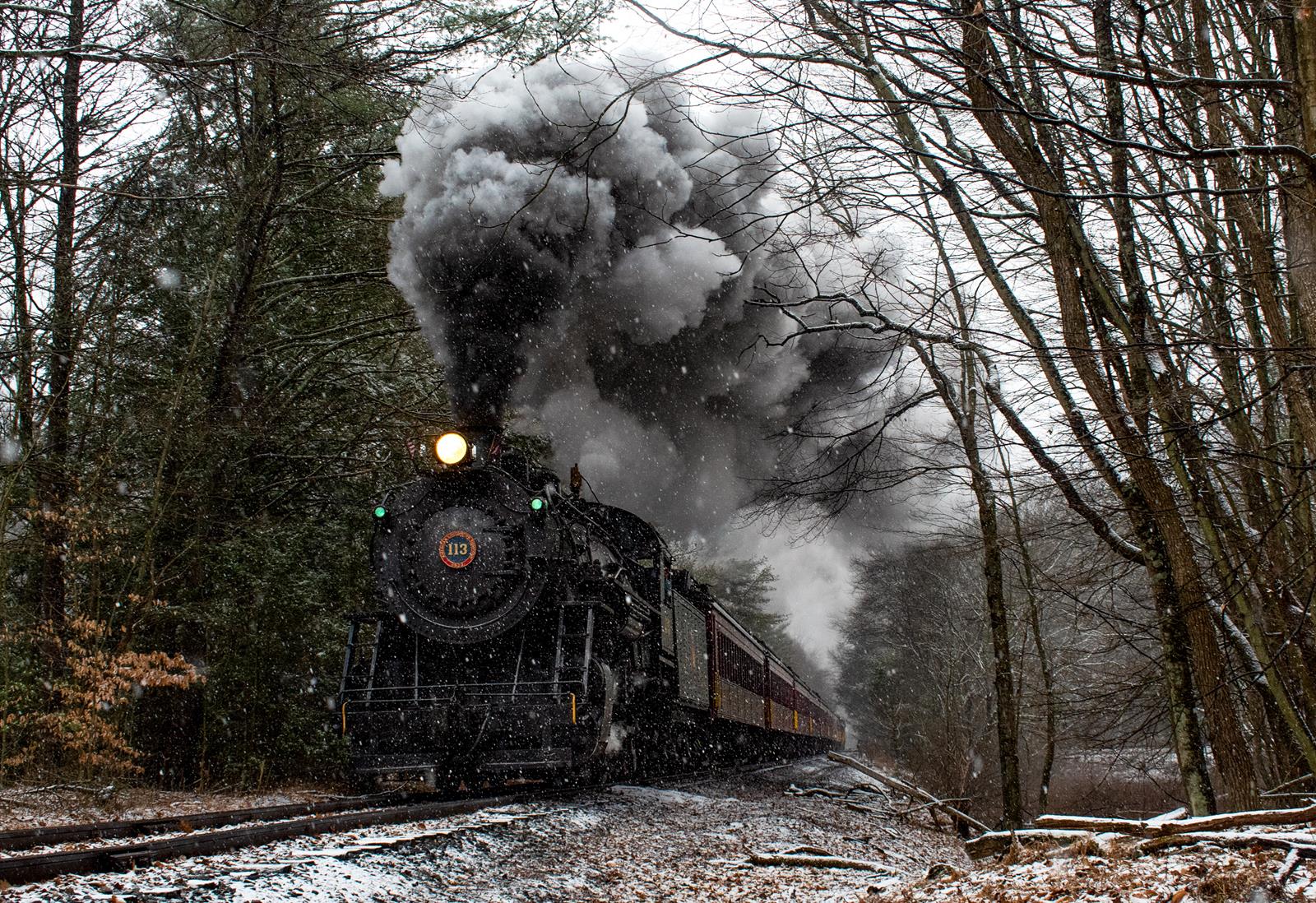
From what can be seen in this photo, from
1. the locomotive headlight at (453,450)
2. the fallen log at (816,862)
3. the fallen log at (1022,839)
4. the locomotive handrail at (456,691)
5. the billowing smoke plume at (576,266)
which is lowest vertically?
the fallen log at (816,862)

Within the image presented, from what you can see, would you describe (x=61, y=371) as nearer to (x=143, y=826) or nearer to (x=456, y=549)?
(x=456, y=549)

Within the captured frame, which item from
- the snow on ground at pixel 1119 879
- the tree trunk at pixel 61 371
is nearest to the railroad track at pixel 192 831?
the snow on ground at pixel 1119 879

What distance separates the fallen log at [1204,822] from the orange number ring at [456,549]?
6.04 meters

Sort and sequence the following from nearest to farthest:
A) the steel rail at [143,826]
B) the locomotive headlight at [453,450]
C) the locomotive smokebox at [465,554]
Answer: the steel rail at [143,826] → the locomotive smokebox at [465,554] → the locomotive headlight at [453,450]

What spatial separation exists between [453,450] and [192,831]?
4388 mm

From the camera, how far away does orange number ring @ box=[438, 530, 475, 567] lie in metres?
8.91

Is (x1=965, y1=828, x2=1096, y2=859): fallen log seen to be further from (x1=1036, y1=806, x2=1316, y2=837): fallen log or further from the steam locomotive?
the steam locomotive

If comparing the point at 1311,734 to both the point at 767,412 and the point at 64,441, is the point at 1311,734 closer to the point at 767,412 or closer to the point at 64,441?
the point at 767,412

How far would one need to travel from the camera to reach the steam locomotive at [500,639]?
8125mm

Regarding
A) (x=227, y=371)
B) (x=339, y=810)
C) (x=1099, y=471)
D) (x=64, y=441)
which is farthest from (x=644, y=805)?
(x=227, y=371)

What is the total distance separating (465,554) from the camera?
8.92 meters

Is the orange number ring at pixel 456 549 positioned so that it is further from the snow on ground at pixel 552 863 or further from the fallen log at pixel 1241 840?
the fallen log at pixel 1241 840

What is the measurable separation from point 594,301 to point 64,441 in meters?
5.67

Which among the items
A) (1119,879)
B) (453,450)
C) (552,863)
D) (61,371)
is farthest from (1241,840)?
(61,371)
